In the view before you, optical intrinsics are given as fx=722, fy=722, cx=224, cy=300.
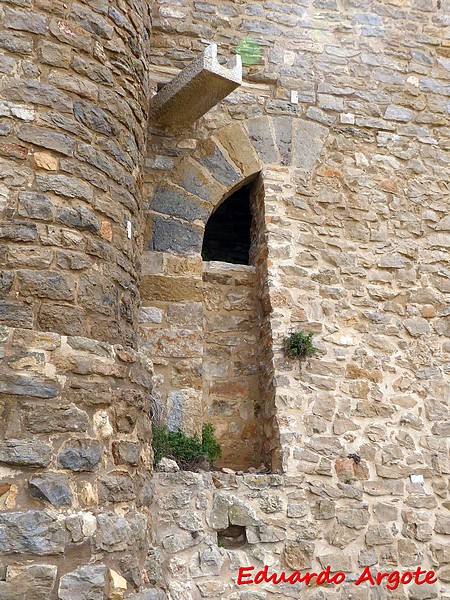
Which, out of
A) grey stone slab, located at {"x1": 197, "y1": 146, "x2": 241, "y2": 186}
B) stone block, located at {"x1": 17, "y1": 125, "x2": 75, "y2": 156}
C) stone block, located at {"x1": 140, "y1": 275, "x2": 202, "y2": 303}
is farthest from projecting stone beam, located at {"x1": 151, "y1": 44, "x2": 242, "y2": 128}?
stone block, located at {"x1": 17, "y1": 125, "x2": 75, "y2": 156}

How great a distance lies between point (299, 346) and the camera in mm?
4758

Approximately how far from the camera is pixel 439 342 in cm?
523

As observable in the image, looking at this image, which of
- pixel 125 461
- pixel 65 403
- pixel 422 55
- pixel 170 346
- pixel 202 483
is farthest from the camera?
pixel 422 55

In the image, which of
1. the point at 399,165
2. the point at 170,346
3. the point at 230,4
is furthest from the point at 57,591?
the point at 230,4

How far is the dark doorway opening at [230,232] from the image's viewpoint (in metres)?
6.36

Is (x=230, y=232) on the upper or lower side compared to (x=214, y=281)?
upper

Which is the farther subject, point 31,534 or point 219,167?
point 219,167

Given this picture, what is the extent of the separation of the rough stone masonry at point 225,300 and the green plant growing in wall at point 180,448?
11cm

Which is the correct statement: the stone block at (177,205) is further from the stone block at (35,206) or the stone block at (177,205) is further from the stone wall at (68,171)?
the stone block at (35,206)

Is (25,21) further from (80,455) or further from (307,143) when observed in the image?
(307,143)

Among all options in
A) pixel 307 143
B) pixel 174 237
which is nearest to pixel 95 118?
pixel 174 237

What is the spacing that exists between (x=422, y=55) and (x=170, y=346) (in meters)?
3.36

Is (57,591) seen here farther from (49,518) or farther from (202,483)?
(202,483)
